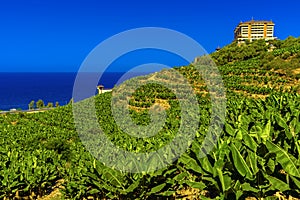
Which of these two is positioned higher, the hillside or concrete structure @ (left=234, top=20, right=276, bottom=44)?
concrete structure @ (left=234, top=20, right=276, bottom=44)

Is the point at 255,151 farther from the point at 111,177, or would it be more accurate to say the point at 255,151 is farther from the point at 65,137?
the point at 65,137

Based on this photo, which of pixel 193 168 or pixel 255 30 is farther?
pixel 255 30

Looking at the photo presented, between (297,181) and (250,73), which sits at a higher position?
(250,73)

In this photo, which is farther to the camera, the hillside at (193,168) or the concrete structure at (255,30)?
the concrete structure at (255,30)

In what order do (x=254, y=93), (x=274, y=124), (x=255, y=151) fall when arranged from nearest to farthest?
(x=255, y=151) < (x=274, y=124) < (x=254, y=93)

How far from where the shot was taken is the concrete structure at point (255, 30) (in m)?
103

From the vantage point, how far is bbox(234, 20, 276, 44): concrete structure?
338 feet

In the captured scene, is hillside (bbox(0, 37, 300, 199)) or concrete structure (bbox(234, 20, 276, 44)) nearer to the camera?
hillside (bbox(0, 37, 300, 199))

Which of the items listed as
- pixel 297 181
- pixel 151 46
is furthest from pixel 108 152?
pixel 297 181

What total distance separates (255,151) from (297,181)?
0.88 meters

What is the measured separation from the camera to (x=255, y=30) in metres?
105

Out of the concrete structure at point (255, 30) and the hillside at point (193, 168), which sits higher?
the concrete structure at point (255, 30)

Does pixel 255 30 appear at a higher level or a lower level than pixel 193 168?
higher

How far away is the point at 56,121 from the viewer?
110 ft
